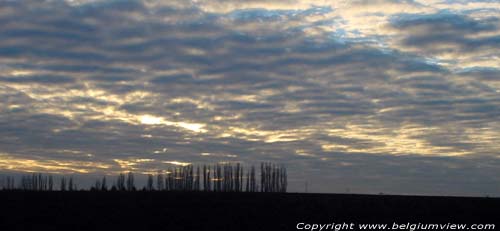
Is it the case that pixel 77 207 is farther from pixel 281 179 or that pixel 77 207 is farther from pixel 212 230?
pixel 281 179

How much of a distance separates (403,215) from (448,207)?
236 inches

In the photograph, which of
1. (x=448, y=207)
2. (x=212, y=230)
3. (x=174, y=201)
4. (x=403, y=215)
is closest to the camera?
(x=212, y=230)

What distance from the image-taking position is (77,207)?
53.8m

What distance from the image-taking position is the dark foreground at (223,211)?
47.2 meters

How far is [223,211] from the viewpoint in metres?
52.4

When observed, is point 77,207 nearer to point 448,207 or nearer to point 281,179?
point 448,207

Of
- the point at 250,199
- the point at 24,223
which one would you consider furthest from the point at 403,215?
the point at 24,223

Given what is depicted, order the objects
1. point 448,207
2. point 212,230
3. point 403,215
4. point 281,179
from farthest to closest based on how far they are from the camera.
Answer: point 281,179 < point 448,207 < point 403,215 < point 212,230

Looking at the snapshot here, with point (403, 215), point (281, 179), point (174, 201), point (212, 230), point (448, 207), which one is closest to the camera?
Answer: point (212, 230)

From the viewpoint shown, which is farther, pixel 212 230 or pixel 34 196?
pixel 34 196

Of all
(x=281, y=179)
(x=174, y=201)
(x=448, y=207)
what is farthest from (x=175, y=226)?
(x=281, y=179)

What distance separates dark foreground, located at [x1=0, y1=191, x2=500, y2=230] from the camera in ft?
155

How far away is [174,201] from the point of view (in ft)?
190

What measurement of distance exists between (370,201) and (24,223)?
98.1 ft
